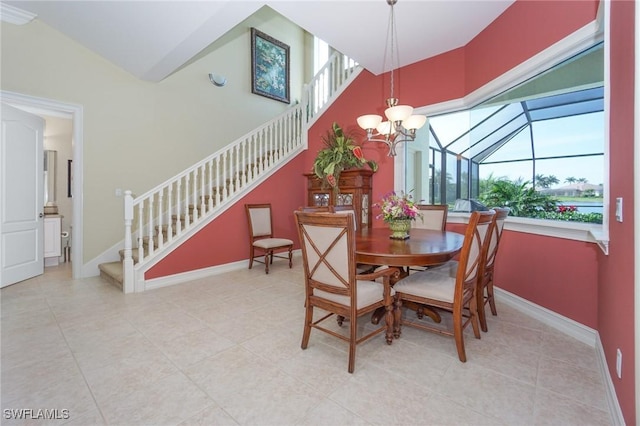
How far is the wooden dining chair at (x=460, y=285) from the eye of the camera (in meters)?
1.95

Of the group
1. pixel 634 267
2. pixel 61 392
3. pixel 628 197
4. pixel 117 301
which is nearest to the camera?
pixel 634 267

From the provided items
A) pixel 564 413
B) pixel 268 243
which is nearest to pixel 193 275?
pixel 268 243

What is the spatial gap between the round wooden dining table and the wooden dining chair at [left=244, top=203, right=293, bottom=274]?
2149 millimetres

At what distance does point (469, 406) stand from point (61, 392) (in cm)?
234

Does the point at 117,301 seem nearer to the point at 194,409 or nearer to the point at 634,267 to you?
the point at 194,409

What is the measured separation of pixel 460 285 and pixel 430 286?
0.22 metres

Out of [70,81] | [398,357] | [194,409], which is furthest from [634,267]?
[70,81]

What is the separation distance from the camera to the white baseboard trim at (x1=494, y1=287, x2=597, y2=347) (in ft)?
7.42

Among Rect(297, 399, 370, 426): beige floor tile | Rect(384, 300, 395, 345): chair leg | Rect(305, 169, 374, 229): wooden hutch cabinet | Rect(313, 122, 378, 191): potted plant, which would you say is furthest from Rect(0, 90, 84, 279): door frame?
Rect(384, 300, 395, 345): chair leg

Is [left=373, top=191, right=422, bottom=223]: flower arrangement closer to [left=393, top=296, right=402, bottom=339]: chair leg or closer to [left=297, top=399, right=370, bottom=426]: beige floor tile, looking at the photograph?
[left=393, top=296, right=402, bottom=339]: chair leg

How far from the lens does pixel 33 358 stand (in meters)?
2.04

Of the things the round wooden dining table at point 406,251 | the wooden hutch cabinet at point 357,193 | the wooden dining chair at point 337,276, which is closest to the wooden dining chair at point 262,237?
the wooden hutch cabinet at point 357,193

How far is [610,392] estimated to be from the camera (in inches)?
62.9

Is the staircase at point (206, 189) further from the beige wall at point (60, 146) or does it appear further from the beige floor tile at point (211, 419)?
the beige floor tile at point (211, 419)
